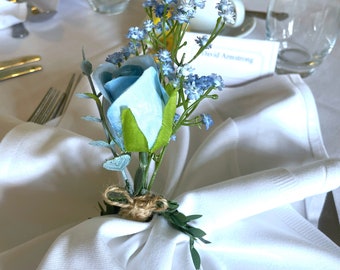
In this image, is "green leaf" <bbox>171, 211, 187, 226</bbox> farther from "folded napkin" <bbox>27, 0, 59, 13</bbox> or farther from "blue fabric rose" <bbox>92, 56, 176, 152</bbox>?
"folded napkin" <bbox>27, 0, 59, 13</bbox>

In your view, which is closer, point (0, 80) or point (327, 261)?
point (327, 261)

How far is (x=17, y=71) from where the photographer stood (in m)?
0.67

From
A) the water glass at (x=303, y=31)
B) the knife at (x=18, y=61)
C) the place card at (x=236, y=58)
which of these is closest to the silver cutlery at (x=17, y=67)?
the knife at (x=18, y=61)

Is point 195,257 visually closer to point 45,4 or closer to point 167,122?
point 167,122

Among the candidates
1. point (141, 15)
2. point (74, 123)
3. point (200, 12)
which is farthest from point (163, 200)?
point (141, 15)

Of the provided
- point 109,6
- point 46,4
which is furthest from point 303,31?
point 46,4

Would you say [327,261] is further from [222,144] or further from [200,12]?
[200,12]

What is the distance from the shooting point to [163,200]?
336mm

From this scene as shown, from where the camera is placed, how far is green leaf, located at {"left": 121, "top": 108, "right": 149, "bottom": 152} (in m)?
0.27

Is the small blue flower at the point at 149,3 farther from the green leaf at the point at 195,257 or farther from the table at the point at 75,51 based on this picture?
the table at the point at 75,51

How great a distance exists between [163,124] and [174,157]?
0.53 ft

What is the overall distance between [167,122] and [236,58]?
32 centimetres

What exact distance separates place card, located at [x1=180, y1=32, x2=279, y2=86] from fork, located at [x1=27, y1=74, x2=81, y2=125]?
176 mm

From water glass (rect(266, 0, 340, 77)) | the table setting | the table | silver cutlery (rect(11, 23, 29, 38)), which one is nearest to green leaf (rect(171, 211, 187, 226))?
the table setting
